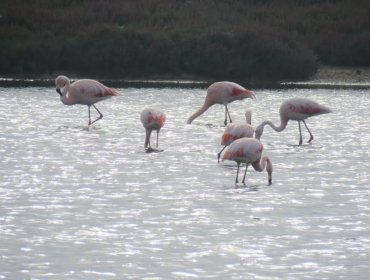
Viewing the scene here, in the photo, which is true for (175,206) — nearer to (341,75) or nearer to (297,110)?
(297,110)

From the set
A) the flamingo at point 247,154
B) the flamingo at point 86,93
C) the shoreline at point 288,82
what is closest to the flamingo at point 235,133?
the flamingo at point 247,154

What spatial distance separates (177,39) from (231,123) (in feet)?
63.9

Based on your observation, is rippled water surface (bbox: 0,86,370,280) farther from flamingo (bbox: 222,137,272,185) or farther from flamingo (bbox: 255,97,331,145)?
flamingo (bbox: 255,97,331,145)

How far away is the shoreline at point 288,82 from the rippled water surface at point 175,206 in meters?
11.5

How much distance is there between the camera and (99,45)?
34.2 metres

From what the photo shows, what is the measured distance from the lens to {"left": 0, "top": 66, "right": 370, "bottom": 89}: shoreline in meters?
31.5

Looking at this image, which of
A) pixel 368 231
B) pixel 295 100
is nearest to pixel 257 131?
pixel 295 100

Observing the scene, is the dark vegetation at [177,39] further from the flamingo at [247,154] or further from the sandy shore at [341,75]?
the flamingo at [247,154]

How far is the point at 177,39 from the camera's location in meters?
34.9

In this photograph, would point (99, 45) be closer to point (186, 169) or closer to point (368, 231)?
point (186, 169)

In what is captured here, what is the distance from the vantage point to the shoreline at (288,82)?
103 feet

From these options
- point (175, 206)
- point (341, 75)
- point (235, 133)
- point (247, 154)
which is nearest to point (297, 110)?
point (235, 133)

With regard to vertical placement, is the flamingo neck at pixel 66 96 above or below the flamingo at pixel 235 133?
below

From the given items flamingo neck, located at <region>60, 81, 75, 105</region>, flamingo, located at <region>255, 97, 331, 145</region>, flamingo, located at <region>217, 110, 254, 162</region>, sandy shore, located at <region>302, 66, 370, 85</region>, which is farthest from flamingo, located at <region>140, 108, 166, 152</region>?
sandy shore, located at <region>302, 66, 370, 85</region>
